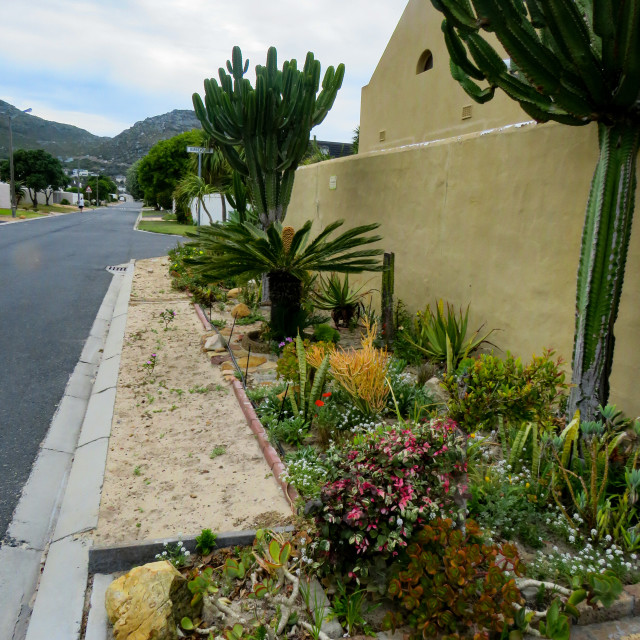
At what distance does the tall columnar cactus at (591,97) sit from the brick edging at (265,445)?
6.62 feet

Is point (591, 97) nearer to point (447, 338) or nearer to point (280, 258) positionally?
point (447, 338)

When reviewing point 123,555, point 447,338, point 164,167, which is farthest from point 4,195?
point 123,555

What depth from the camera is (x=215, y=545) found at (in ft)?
9.98

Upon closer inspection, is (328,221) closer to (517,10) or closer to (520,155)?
(520,155)

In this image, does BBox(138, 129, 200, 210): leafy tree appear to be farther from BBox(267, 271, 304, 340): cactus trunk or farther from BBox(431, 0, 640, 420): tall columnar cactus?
BBox(431, 0, 640, 420): tall columnar cactus

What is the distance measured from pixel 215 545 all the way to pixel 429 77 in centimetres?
823

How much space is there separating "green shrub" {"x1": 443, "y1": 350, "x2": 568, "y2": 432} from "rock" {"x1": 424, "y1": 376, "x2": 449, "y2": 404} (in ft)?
1.88

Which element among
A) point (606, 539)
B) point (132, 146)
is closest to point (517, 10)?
point (606, 539)

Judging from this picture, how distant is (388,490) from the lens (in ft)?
8.68

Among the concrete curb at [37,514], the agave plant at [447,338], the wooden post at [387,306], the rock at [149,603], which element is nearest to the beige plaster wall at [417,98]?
the wooden post at [387,306]

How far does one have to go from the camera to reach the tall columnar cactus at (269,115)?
749 centimetres

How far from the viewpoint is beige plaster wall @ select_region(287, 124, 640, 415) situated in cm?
440

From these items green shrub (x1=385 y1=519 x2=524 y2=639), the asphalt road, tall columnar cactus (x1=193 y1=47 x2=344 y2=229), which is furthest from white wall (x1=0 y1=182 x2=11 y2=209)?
green shrub (x1=385 y1=519 x2=524 y2=639)

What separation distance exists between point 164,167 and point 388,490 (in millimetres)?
43789
